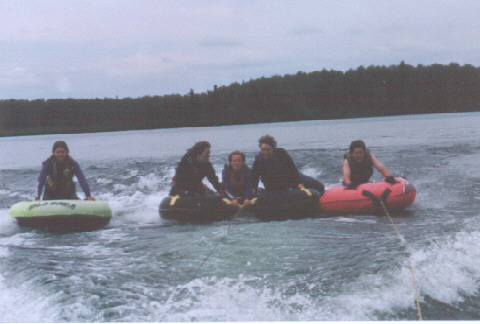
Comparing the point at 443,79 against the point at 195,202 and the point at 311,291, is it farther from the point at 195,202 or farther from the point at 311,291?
the point at 311,291

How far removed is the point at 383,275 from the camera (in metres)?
3.96

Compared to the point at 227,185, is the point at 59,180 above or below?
above

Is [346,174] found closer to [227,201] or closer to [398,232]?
[398,232]

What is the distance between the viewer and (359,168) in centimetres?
685

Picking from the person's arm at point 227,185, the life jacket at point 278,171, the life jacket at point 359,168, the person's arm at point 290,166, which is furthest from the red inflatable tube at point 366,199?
the person's arm at point 227,185

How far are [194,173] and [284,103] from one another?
775 cm

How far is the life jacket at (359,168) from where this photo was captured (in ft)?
22.3

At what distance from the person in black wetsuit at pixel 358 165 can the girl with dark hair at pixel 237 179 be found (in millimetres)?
1374

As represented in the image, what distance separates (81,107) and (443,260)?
22.3ft

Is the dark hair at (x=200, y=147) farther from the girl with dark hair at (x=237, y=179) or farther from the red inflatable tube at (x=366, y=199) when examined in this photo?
the red inflatable tube at (x=366, y=199)

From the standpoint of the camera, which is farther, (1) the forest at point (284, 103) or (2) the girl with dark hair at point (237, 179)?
(1) the forest at point (284, 103)

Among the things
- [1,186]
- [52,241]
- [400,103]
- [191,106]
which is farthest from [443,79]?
[1,186]

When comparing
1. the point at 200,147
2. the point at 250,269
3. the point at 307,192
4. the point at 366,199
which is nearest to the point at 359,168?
the point at 366,199

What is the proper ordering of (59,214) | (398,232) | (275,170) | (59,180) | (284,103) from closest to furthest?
1. (398,232)
2. (59,214)
3. (59,180)
4. (275,170)
5. (284,103)
